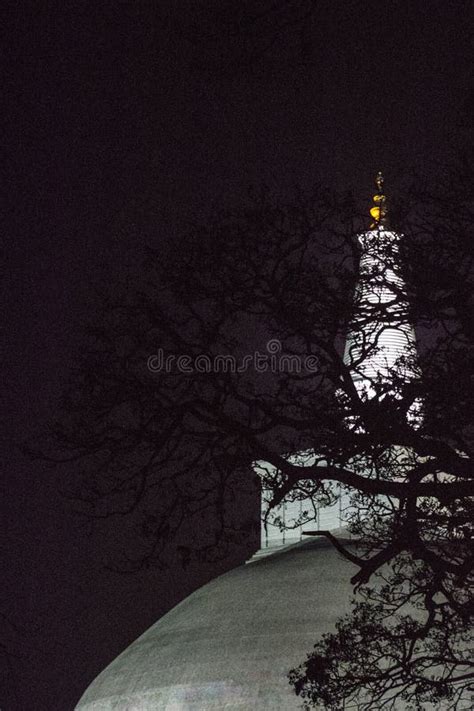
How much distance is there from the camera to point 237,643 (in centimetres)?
3000

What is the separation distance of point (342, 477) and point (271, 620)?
61.7 feet

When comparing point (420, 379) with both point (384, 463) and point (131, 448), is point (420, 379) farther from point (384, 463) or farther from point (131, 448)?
point (131, 448)

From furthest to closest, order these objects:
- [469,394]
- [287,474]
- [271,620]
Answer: [271,620]
[287,474]
[469,394]

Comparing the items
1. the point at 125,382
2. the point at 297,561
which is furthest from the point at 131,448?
the point at 297,561

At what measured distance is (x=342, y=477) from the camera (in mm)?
12406

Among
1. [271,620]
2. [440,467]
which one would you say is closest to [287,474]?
[440,467]

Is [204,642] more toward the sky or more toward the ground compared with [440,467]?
more toward the ground

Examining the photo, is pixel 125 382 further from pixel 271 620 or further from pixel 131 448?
pixel 271 620

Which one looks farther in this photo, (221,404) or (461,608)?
(221,404)

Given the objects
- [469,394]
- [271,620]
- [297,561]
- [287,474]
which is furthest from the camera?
[297,561]

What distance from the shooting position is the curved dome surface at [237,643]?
28828mm

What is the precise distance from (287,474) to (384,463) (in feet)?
3.50

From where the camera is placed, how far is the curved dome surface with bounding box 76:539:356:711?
28.8 meters

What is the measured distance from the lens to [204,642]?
101ft
